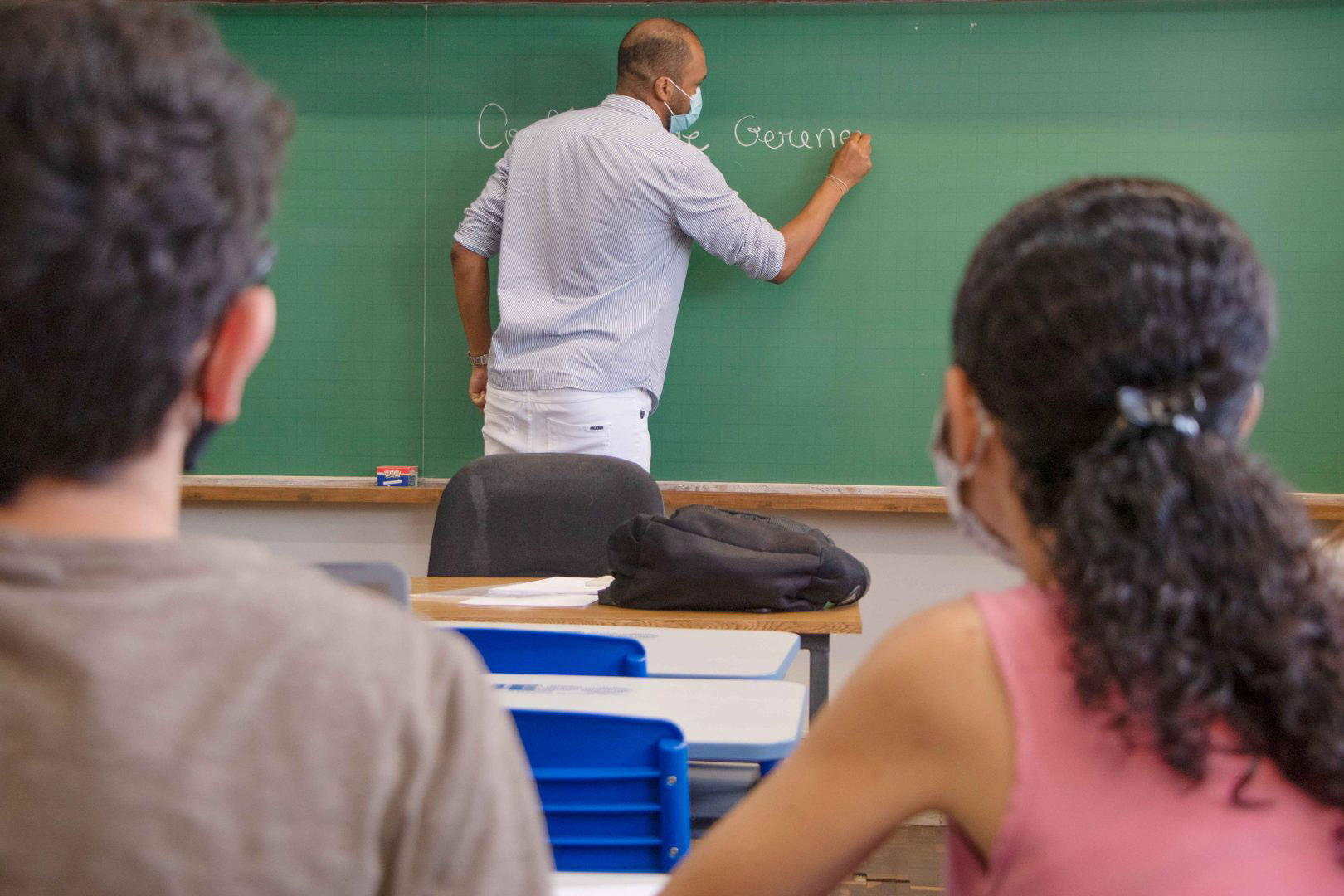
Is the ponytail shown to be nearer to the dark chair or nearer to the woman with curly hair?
the woman with curly hair

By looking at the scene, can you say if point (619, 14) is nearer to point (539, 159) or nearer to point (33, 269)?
point (539, 159)

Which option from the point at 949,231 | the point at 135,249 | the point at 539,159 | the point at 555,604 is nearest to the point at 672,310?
the point at 539,159

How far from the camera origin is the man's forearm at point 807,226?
313 cm

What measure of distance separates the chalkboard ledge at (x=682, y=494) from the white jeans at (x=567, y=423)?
0.83 ft

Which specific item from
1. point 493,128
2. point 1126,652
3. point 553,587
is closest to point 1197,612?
point 1126,652

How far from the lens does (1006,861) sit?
27.9 inches

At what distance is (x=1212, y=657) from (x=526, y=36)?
290 cm

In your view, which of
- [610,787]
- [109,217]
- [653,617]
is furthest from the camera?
[653,617]

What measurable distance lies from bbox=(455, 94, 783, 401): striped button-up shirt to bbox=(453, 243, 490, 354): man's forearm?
14cm

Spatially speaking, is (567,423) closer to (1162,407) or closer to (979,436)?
(979,436)

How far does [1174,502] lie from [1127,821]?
187 mm

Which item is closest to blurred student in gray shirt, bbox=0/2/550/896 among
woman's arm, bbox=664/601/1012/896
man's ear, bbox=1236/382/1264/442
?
woman's arm, bbox=664/601/1012/896

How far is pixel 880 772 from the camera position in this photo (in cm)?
73

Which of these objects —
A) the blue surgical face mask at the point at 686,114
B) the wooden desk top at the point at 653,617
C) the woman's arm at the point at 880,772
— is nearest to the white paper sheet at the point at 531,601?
the wooden desk top at the point at 653,617
